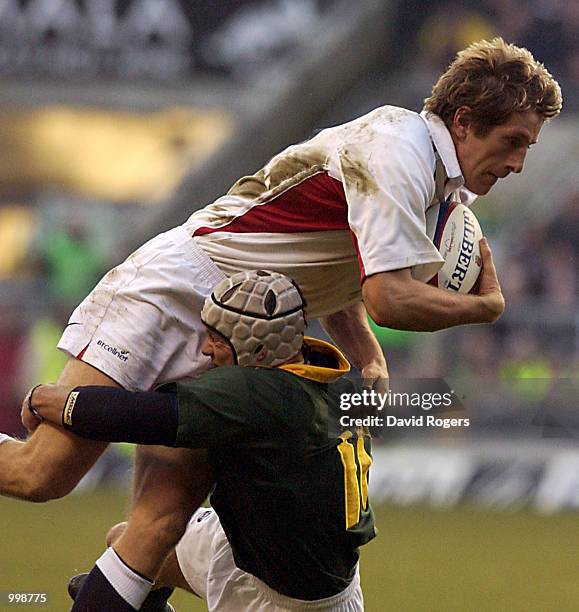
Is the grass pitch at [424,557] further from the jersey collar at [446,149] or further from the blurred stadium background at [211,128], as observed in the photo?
the blurred stadium background at [211,128]

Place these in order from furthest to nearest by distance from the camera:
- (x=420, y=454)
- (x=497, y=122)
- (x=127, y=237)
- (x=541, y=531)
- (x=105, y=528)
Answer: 1. (x=127, y=237)
2. (x=420, y=454)
3. (x=541, y=531)
4. (x=105, y=528)
5. (x=497, y=122)

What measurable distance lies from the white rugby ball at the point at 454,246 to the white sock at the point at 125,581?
973mm

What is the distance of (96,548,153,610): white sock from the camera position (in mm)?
2832

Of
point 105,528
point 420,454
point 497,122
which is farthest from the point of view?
point 420,454

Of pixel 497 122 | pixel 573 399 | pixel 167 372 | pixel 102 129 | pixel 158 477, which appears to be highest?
pixel 497 122

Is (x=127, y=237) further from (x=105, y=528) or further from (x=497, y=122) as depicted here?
(x=497, y=122)

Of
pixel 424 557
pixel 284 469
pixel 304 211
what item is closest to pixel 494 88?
pixel 304 211

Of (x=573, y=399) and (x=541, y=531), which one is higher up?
(x=573, y=399)

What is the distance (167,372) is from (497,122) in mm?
978

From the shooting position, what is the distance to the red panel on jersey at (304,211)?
2861mm

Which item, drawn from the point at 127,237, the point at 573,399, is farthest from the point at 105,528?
the point at 127,237

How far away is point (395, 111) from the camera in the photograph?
2.88 metres

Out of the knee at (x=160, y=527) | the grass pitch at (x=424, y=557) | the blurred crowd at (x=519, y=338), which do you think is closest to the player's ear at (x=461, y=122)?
the knee at (x=160, y=527)

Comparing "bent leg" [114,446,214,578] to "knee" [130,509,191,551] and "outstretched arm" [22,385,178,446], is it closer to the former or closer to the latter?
"knee" [130,509,191,551]
